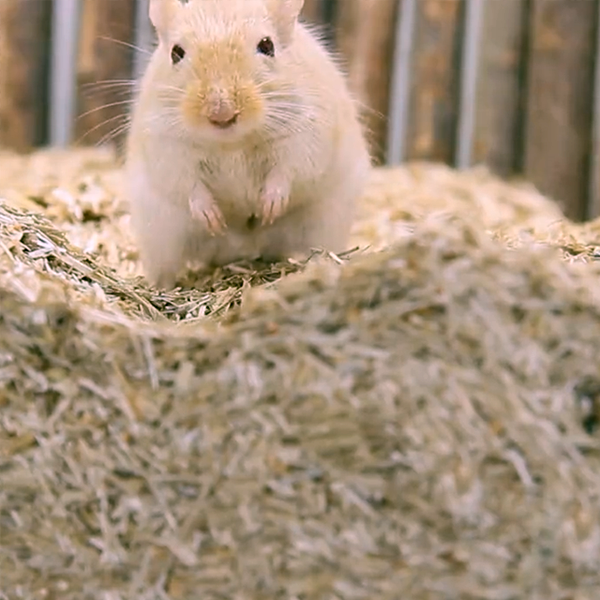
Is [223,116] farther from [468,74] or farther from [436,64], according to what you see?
[468,74]

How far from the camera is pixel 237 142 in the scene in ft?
7.65

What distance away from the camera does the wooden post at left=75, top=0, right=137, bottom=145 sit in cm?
479

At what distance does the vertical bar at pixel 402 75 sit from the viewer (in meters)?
4.84

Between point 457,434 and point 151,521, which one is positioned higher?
point 457,434

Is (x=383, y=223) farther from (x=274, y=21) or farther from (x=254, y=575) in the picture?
(x=254, y=575)

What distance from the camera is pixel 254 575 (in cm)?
155

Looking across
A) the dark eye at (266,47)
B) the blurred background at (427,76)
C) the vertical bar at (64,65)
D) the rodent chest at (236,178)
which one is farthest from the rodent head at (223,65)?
the vertical bar at (64,65)

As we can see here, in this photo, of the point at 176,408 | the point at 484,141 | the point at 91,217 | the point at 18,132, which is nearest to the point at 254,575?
the point at 176,408

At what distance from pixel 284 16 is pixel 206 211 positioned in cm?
52

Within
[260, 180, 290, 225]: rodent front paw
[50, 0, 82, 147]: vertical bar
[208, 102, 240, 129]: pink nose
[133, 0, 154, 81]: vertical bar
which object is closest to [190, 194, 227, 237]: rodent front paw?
[260, 180, 290, 225]: rodent front paw

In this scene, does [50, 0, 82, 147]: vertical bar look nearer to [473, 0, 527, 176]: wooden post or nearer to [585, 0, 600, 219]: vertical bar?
[473, 0, 527, 176]: wooden post

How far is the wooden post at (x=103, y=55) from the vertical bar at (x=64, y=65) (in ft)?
0.38

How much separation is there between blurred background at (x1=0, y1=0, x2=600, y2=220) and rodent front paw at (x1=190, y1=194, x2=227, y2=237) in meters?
2.14

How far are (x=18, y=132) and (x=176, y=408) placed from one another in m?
3.84
